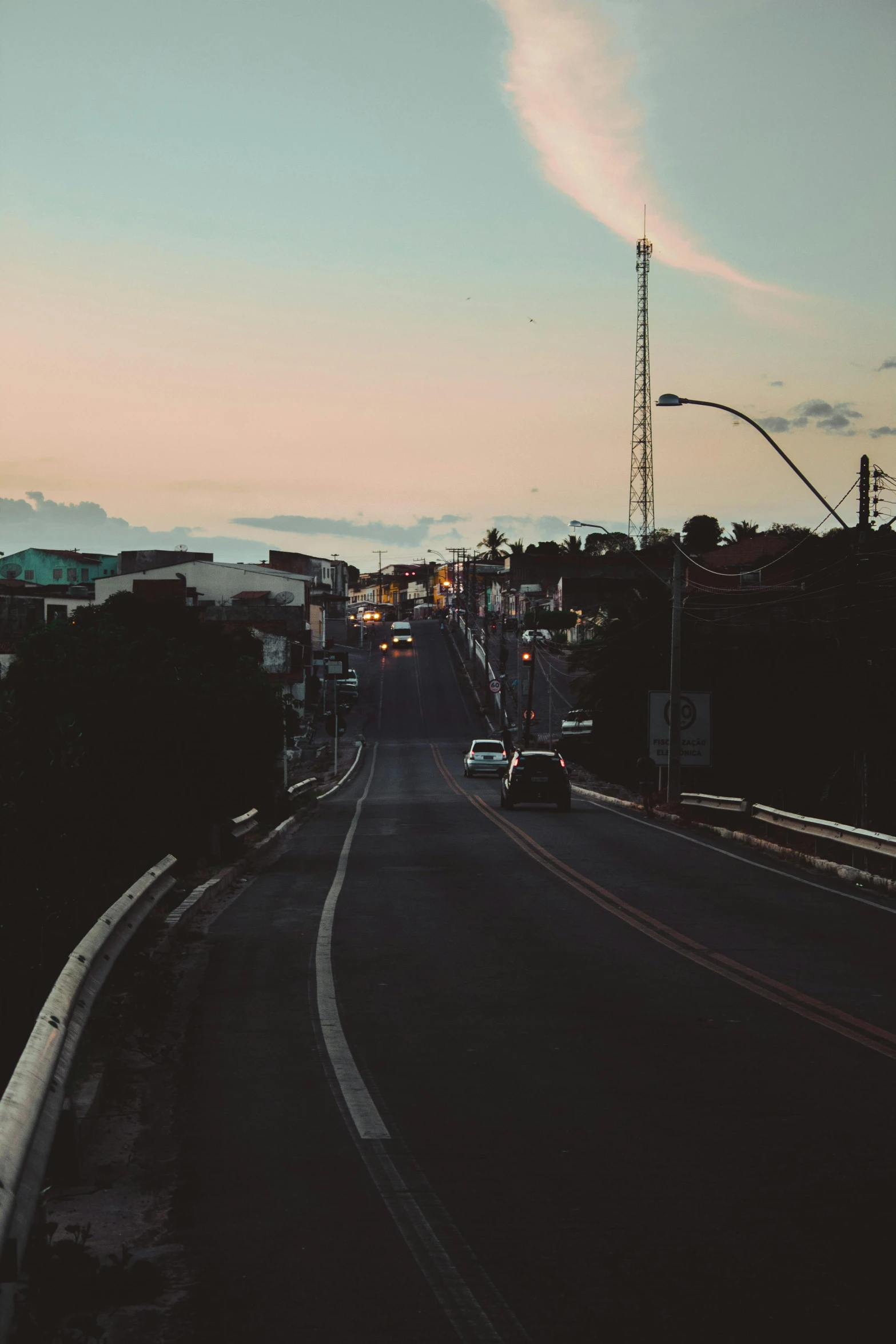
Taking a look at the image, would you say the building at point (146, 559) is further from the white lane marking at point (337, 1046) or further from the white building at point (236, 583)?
the white lane marking at point (337, 1046)

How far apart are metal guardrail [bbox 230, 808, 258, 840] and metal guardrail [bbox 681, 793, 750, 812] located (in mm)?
11043

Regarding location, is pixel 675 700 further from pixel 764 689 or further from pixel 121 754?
pixel 764 689

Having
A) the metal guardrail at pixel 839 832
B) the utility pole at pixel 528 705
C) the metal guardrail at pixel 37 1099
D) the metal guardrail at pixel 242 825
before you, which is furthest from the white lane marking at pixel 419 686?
the metal guardrail at pixel 37 1099

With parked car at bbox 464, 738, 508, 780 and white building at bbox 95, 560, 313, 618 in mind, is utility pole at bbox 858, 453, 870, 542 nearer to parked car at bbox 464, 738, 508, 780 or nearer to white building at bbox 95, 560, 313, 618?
parked car at bbox 464, 738, 508, 780

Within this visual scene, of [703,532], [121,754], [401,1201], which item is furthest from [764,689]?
[703,532]

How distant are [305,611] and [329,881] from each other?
96.7m

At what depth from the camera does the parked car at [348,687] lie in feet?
348

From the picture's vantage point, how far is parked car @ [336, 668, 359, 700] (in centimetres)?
10592

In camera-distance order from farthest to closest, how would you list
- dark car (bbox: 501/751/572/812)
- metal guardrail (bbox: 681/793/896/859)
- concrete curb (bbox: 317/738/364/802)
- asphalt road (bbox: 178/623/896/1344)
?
concrete curb (bbox: 317/738/364/802) < dark car (bbox: 501/751/572/812) < metal guardrail (bbox: 681/793/896/859) < asphalt road (bbox: 178/623/896/1344)

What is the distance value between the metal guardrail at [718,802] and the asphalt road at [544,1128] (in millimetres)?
14059

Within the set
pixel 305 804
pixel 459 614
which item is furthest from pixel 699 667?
pixel 459 614

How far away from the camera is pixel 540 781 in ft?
127

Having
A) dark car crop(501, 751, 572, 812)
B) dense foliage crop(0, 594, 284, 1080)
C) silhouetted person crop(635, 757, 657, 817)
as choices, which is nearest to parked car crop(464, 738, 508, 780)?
dark car crop(501, 751, 572, 812)

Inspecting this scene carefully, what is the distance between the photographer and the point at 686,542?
180 meters
